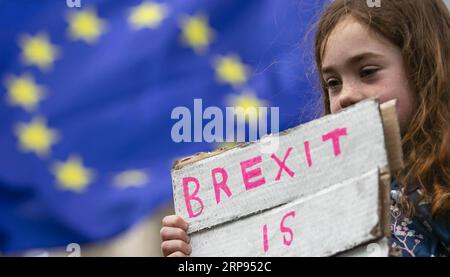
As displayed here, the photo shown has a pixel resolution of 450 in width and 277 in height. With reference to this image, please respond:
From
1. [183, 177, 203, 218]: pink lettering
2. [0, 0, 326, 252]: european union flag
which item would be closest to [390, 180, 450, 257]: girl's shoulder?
[183, 177, 203, 218]: pink lettering

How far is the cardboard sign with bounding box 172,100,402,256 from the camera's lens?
1.02m

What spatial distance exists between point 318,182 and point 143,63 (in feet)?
2.89

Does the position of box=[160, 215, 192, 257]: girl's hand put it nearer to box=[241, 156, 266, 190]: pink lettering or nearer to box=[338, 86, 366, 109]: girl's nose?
box=[241, 156, 266, 190]: pink lettering

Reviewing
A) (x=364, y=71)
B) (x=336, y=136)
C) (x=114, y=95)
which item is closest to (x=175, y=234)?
(x=336, y=136)

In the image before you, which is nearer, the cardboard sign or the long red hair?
the cardboard sign

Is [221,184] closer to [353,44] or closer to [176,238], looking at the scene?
[176,238]

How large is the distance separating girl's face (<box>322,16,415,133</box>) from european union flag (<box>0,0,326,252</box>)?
0.42 meters

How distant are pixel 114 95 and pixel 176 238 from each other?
0.75 meters

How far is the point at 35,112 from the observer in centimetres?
181

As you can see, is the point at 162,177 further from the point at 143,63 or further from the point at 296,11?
the point at 296,11

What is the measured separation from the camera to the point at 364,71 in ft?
4.13

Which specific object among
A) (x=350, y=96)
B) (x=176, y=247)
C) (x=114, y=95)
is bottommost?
(x=176, y=247)

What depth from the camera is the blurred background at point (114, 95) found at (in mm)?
1762

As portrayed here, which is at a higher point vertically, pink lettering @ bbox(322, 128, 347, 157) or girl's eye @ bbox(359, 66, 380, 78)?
girl's eye @ bbox(359, 66, 380, 78)
